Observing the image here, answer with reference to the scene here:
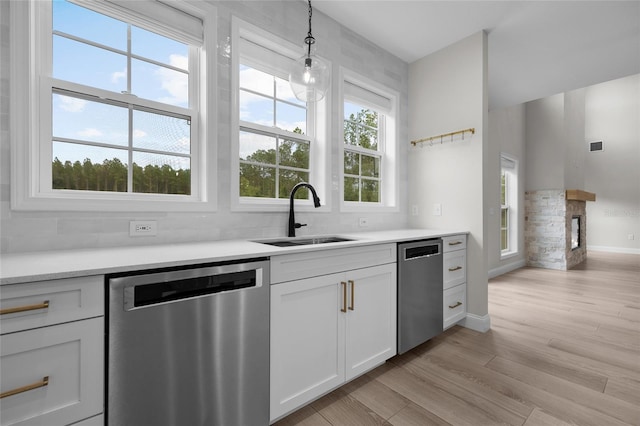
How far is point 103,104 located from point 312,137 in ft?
4.87

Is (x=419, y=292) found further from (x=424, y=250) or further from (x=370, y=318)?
(x=370, y=318)

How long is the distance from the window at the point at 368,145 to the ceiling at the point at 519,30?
19.5 inches

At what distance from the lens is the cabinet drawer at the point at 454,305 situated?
8.34 ft

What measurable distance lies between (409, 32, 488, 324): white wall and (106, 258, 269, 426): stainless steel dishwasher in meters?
2.24

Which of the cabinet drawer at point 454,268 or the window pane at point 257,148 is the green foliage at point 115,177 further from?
the cabinet drawer at point 454,268

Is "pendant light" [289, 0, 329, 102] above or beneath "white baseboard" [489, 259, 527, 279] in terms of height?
above

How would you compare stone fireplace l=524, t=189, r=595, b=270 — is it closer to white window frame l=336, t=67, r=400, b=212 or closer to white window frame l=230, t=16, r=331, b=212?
white window frame l=336, t=67, r=400, b=212

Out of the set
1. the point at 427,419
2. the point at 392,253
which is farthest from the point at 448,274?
the point at 427,419

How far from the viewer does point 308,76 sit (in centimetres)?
178

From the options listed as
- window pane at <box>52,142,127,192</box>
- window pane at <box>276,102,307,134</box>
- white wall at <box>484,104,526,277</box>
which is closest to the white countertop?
window pane at <box>52,142,127,192</box>

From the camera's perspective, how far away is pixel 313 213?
243 cm

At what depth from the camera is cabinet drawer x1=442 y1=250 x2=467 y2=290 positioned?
2.53 meters

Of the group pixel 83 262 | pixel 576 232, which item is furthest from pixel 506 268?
pixel 83 262

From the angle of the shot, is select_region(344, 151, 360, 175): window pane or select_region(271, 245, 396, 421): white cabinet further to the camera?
select_region(344, 151, 360, 175): window pane
